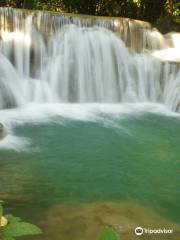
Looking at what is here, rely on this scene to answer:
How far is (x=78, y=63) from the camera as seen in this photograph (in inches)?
505

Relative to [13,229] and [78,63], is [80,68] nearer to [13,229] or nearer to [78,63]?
[78,63]

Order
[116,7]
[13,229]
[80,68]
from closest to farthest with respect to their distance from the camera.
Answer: [13,229] → [80,68] → [116,7]

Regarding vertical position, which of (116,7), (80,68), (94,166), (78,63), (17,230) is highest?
(116,7)

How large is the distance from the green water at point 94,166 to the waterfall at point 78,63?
234 centimetres

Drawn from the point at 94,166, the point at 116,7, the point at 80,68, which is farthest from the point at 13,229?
the point at 116,7

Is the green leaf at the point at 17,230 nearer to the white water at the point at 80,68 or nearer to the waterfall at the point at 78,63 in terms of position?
the white water at the point at 80,68

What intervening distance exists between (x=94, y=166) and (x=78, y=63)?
583cm

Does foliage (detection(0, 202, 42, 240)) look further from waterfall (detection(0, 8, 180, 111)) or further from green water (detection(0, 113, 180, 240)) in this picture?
waterfall (detection(0, 8, 180, 111))

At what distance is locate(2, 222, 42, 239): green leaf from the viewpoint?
1789mm

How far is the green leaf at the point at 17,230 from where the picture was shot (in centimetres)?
179

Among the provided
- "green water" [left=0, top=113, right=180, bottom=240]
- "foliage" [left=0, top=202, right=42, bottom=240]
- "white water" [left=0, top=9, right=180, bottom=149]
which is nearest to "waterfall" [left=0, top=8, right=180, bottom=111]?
"white water" [left=0, top=9, right=180, bottom=149]

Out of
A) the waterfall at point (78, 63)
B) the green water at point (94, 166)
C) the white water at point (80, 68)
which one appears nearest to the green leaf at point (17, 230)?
the green water at point (94, 166)

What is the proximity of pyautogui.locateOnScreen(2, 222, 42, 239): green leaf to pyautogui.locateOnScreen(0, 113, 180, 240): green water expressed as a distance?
3.40 meters

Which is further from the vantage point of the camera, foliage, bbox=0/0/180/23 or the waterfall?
foliage, bbox=0/0/180/23
